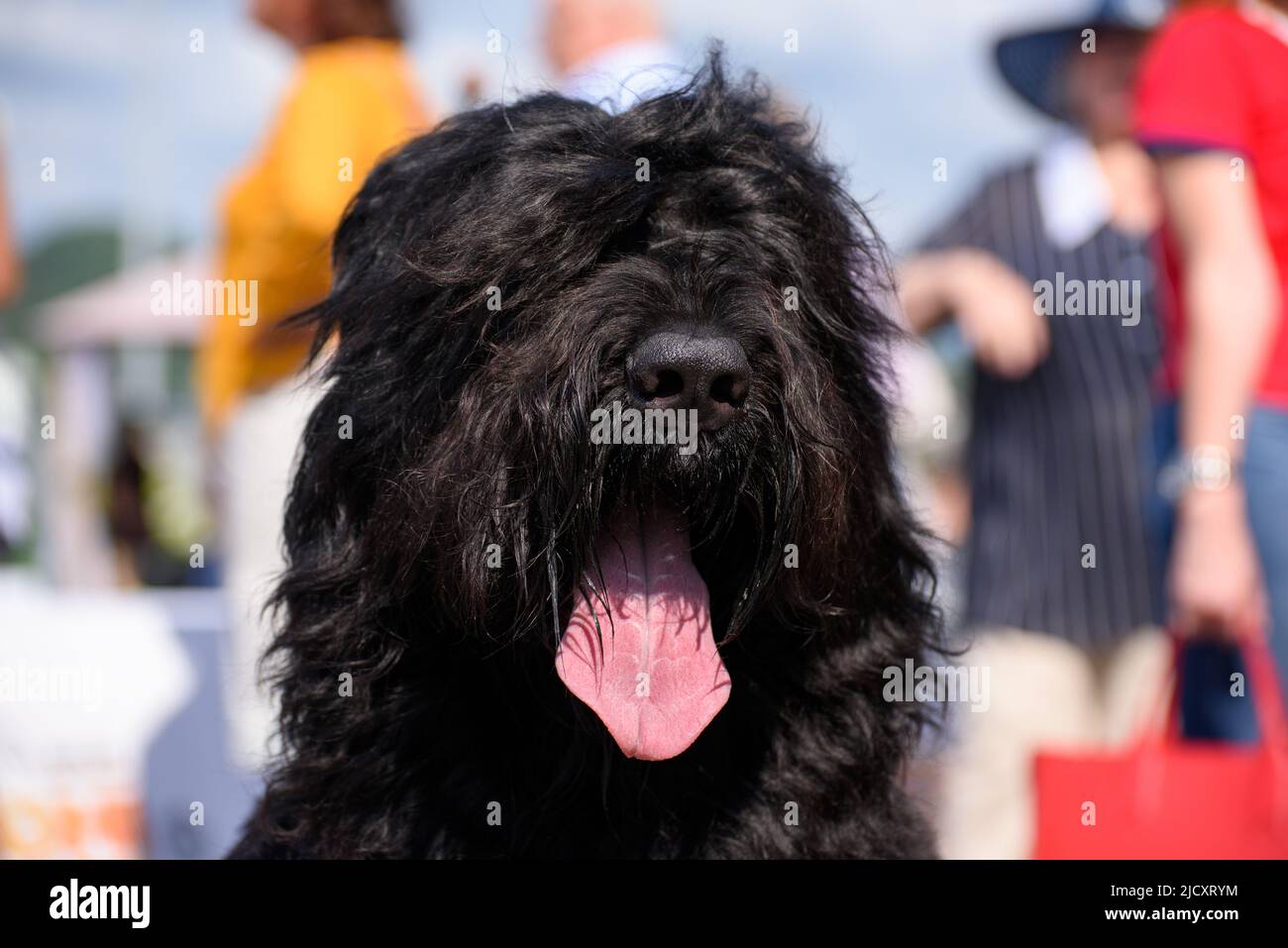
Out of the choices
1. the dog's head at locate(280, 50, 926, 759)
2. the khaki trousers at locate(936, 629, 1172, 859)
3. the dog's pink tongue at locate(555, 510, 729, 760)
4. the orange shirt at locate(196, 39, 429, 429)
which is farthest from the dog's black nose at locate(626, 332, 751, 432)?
the khaki trousers at locate(936, 629, 1172, 859)

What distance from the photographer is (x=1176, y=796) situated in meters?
3.03

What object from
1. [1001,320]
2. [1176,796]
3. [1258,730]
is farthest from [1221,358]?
[1001,320]

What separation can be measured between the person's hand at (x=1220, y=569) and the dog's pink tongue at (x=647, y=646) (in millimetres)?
1481

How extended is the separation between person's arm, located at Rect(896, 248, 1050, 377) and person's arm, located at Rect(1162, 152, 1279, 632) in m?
1.00

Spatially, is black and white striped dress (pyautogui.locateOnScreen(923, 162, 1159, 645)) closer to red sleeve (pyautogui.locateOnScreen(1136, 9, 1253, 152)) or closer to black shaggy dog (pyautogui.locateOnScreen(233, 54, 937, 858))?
red sleeve (pyautogui.locateOnScreen(1136, 9, 1253, 152))

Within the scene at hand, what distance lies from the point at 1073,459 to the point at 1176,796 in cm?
136

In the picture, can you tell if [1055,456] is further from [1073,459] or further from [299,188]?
[299,188]

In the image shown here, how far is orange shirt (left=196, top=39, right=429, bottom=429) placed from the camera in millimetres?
3664

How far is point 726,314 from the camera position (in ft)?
6.67

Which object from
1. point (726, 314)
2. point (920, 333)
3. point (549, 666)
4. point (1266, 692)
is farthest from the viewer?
point (920, 333)

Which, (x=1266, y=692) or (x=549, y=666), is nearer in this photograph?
(x=549, y=666)
